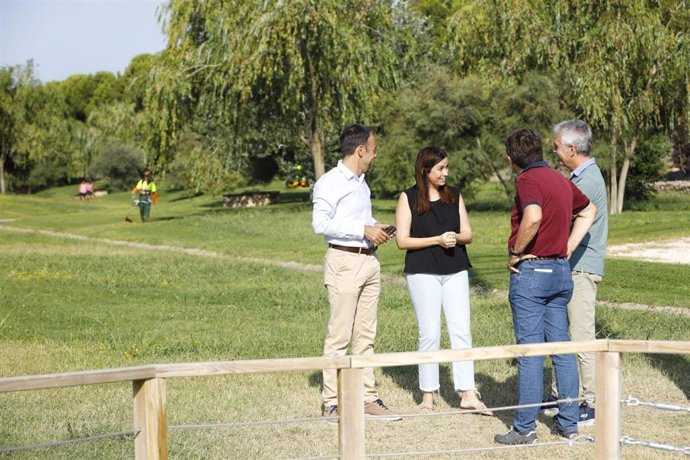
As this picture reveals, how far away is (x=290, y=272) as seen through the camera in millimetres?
21781

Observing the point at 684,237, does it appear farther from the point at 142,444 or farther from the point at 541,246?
the point at 142,444

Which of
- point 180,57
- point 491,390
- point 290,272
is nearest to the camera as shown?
point 491,390

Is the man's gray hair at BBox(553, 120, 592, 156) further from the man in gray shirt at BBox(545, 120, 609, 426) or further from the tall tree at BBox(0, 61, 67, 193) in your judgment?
the tall tree at BBox(0, 61, 67, 193)

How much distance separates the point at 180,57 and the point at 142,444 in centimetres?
3687

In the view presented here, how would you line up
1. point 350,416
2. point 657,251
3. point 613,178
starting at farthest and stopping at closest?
point 613,178
point 657,251
point 350,416

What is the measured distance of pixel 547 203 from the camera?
7863mm

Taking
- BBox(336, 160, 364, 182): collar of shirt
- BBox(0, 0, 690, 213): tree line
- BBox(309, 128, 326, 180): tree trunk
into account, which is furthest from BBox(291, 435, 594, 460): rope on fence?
BBox(309, 128, 326, 180): tree trunk

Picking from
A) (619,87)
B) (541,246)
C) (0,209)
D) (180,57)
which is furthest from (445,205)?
(0,209)

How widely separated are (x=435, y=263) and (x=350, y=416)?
9.75 ft

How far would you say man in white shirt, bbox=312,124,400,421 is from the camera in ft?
27.8

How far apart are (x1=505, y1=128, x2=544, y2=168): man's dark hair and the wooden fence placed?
178cm

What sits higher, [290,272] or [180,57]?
[180,57]

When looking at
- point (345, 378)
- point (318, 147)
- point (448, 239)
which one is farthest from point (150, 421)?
point (318, 147)

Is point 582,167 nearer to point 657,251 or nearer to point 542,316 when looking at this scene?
point 542,316
